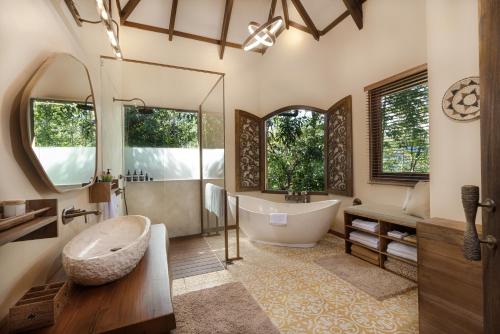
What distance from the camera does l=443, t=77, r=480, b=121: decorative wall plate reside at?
4.53 ft

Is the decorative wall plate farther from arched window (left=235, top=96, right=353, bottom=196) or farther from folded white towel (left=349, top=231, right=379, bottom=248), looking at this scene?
arched window (left=235, top=96, right=353, bottom=196)

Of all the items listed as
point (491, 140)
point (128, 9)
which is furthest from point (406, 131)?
point (128, 9)

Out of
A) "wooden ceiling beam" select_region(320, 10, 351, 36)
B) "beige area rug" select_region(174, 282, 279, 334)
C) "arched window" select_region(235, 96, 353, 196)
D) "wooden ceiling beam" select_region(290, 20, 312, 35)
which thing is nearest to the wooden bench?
"arched window" select_region(235, 96, 353, 196)

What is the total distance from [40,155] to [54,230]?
16.1 inches

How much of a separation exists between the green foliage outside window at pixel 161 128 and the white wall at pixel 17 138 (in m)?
2.66

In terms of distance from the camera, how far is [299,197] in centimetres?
398

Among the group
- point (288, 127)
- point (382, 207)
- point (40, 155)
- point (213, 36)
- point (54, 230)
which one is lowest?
point (382, 207)

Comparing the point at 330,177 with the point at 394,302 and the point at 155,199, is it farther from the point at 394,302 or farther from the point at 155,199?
the point at 155,199

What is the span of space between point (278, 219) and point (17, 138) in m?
2.76

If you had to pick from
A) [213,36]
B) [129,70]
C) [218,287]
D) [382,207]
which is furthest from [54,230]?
[213,36]

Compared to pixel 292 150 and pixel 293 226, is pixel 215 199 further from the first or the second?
pixel 292 150

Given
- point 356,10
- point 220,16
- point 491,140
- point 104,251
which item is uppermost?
point 220,16

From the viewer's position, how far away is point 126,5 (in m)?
3.46

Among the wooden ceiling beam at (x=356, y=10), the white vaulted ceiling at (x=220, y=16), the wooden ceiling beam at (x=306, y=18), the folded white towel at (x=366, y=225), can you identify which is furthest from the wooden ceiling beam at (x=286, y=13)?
the folded white towel at (x=366, y=225)
